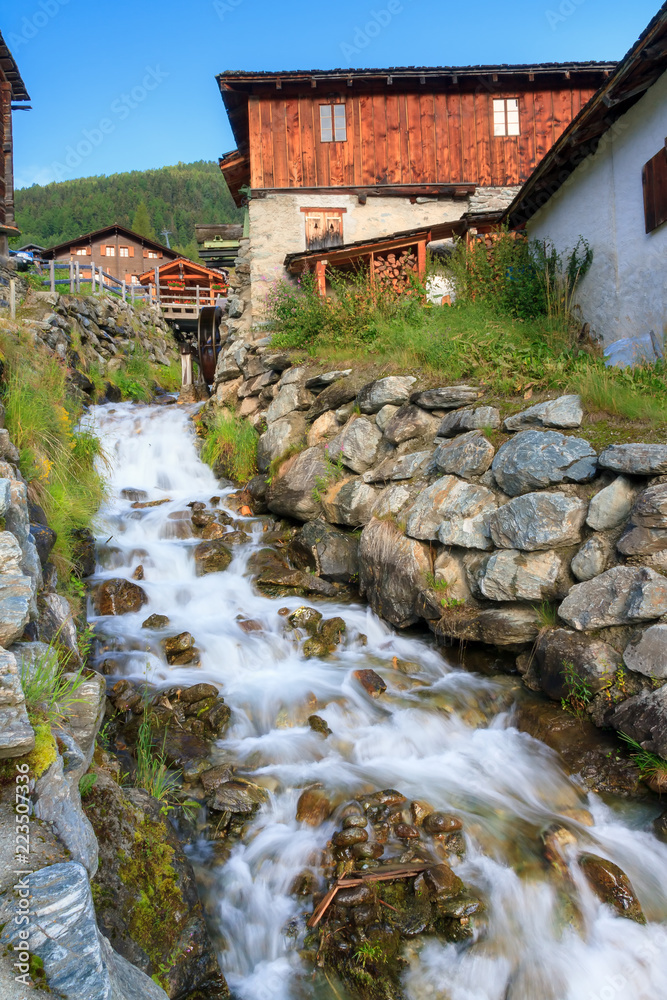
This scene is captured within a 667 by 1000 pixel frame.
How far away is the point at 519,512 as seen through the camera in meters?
5.84

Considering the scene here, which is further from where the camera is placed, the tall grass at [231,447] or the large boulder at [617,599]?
the tall grass at [231,447]

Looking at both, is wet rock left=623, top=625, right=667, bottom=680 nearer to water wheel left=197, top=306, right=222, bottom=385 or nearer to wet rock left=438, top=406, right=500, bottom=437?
wet rock left=438, top=406, right=500, bottom=437

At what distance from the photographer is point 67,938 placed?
1892 mm

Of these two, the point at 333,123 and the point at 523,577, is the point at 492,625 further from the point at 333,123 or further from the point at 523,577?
the point at 333,123

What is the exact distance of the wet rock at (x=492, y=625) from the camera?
5.62m

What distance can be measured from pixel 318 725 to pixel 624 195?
7748 millimetres

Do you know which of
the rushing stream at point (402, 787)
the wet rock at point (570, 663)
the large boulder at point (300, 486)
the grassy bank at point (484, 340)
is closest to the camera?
the rushing stream at point (402, 787)

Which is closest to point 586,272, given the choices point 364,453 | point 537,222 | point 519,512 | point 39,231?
point 537,222

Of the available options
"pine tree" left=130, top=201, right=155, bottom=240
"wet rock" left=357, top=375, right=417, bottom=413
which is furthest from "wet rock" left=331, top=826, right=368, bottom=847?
"pine tree" left=130, top=201, right=155, bottom=240

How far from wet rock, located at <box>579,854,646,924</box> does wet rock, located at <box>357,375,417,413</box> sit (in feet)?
19.2

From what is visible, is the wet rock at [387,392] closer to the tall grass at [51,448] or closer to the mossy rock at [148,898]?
the tall grass at [51,448]

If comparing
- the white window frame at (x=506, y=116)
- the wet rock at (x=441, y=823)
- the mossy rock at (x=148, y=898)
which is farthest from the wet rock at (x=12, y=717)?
the white window frame at (x=506, y=116)

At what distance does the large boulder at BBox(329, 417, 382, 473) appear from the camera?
8.33 metres

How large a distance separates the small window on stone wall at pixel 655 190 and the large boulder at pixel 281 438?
5.41 m
